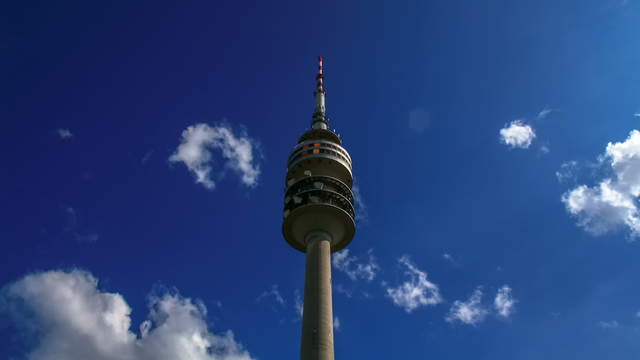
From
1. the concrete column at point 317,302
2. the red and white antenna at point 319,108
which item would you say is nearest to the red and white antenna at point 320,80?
the red and white antenna at point 319,108

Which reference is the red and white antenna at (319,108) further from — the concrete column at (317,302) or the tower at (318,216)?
the concrete column at (317,302)

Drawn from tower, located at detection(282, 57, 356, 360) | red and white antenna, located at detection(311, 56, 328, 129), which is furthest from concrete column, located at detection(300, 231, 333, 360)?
red and white antenna, located at detection(311, 56, 328, 129)

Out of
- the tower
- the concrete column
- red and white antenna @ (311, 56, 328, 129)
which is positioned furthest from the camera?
red and white antenna @ (311, 56, 328, 129)

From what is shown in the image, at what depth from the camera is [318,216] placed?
55.8m

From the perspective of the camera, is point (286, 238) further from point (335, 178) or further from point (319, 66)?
point (319, 66)

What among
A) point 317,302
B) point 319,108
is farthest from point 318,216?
point 319,108

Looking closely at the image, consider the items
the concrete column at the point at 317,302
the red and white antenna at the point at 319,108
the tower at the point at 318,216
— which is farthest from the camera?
the red and white antenna at the point at 319,108

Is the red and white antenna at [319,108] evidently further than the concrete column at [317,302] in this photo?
Yes

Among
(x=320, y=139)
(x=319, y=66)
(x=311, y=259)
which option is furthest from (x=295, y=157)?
(x=319, y=66)

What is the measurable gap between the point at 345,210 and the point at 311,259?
7621 millimetres

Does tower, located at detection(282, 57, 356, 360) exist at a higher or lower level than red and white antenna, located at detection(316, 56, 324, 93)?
lower

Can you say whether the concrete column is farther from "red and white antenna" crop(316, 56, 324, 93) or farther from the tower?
"red and white antenna" crop(316, 56, 324, 93)

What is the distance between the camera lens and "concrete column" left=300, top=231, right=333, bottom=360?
1775 inches

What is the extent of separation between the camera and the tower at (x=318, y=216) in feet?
153
